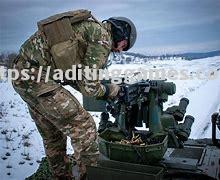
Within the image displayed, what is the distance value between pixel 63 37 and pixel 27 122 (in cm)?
202

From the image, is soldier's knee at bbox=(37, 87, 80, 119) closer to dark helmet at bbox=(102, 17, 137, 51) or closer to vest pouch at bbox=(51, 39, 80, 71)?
vest pouch at bbox=(51, 39, 80, 71)

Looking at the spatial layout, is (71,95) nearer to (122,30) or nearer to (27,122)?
(122,30)

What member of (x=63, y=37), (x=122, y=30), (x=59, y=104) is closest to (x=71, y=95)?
(x=59, y=104)

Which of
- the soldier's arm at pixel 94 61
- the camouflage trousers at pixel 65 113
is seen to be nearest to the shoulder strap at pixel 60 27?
the soldier's arm at pixel 94 61

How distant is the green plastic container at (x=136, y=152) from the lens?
265cm

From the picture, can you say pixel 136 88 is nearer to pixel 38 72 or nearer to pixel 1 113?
pixel 38 72

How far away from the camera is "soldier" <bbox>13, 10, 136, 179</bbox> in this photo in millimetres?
2283

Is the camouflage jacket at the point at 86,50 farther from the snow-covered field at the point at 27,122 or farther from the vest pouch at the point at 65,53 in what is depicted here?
the snow-covered field at the point at 27,122

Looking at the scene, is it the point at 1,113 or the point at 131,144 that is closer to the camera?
the point at 131,144

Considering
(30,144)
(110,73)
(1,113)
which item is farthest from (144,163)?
(1,113)

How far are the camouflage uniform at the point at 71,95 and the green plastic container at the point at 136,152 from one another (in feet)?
1.12

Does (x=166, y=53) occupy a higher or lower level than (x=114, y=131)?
higher

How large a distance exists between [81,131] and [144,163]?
0.57 m

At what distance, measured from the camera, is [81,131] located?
7.73ft
